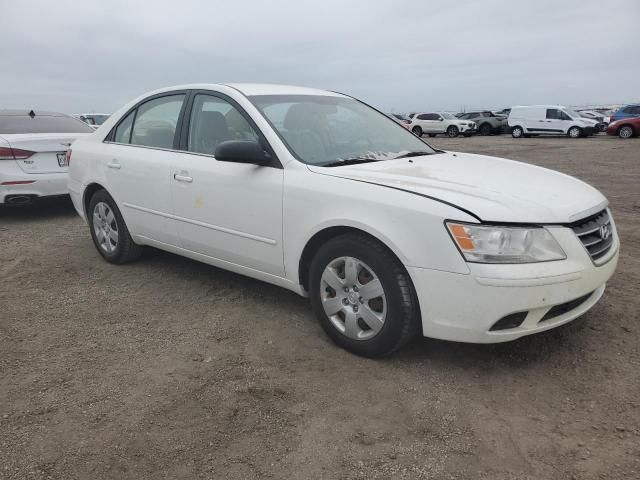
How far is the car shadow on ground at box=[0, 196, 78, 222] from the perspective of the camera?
23.5ft

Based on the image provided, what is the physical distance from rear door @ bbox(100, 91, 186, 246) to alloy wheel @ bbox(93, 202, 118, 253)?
0.89 feet

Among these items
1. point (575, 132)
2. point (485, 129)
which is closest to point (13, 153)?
point (575, 132)

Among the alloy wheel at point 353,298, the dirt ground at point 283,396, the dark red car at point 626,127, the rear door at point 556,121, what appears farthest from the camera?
the rear door at point 556,121

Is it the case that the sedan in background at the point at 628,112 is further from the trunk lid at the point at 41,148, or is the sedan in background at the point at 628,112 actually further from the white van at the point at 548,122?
the trunk lid at the point at 41,148

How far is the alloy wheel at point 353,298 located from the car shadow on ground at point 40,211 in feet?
17.0

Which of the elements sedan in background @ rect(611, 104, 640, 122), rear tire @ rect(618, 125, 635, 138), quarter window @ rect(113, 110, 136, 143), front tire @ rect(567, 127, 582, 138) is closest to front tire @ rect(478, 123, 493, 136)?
front tire @ rect(567, 127, 582, 138)

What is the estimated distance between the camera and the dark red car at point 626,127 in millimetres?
22766

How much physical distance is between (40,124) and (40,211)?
4.24 feet

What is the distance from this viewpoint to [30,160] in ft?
21.4

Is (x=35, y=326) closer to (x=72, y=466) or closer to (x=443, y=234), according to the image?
(x=72, y=466)

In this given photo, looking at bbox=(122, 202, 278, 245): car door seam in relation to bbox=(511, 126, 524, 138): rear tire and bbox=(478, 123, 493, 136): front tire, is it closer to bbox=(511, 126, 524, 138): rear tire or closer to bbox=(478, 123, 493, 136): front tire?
bbox=(511, 126, 524, 138): rear tire

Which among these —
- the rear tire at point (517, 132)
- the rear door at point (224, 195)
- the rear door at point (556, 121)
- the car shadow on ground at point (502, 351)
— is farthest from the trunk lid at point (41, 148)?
the rear tire at point (517, 132)

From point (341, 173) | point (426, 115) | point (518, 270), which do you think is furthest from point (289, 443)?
point (426, 115)

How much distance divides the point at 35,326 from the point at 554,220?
3.36 m
